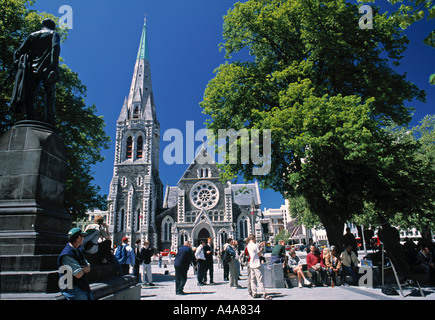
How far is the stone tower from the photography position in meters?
38.2

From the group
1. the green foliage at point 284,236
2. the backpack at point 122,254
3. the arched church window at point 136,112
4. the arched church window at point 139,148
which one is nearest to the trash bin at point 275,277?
the backpack at point 122,254

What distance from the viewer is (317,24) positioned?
11.9 meters

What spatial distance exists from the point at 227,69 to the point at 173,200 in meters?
38.3

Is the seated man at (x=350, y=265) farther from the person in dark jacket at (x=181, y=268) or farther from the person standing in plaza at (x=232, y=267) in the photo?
the person in dark jacket at (x=181, y=268)

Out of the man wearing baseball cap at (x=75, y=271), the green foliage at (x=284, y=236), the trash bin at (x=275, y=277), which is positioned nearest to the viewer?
the man wearing baseball cap at (x=75, y=271)

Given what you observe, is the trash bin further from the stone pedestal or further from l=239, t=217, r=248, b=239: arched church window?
l=239, t=217, r=248, b=239: arched church window

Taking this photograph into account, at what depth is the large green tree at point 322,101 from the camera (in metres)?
10.1

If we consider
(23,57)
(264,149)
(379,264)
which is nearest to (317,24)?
(264,149)

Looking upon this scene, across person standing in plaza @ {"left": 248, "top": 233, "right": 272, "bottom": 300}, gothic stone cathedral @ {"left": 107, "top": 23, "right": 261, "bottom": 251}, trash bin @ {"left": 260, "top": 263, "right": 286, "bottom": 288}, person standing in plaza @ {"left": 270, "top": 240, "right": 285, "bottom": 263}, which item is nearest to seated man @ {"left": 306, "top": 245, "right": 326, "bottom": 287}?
person standing in plaza @ {"left": 270, "top": 240, "right": 285, "bottom": 263}

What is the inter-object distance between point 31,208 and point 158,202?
40632 millimetres

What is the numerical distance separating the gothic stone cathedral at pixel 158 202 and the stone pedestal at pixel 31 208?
30.7 meters

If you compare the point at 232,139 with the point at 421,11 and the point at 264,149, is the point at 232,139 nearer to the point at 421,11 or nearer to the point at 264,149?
the point at 264,149

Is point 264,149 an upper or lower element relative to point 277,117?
lower

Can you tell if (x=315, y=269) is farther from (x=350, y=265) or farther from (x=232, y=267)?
(x=232, y=267)
